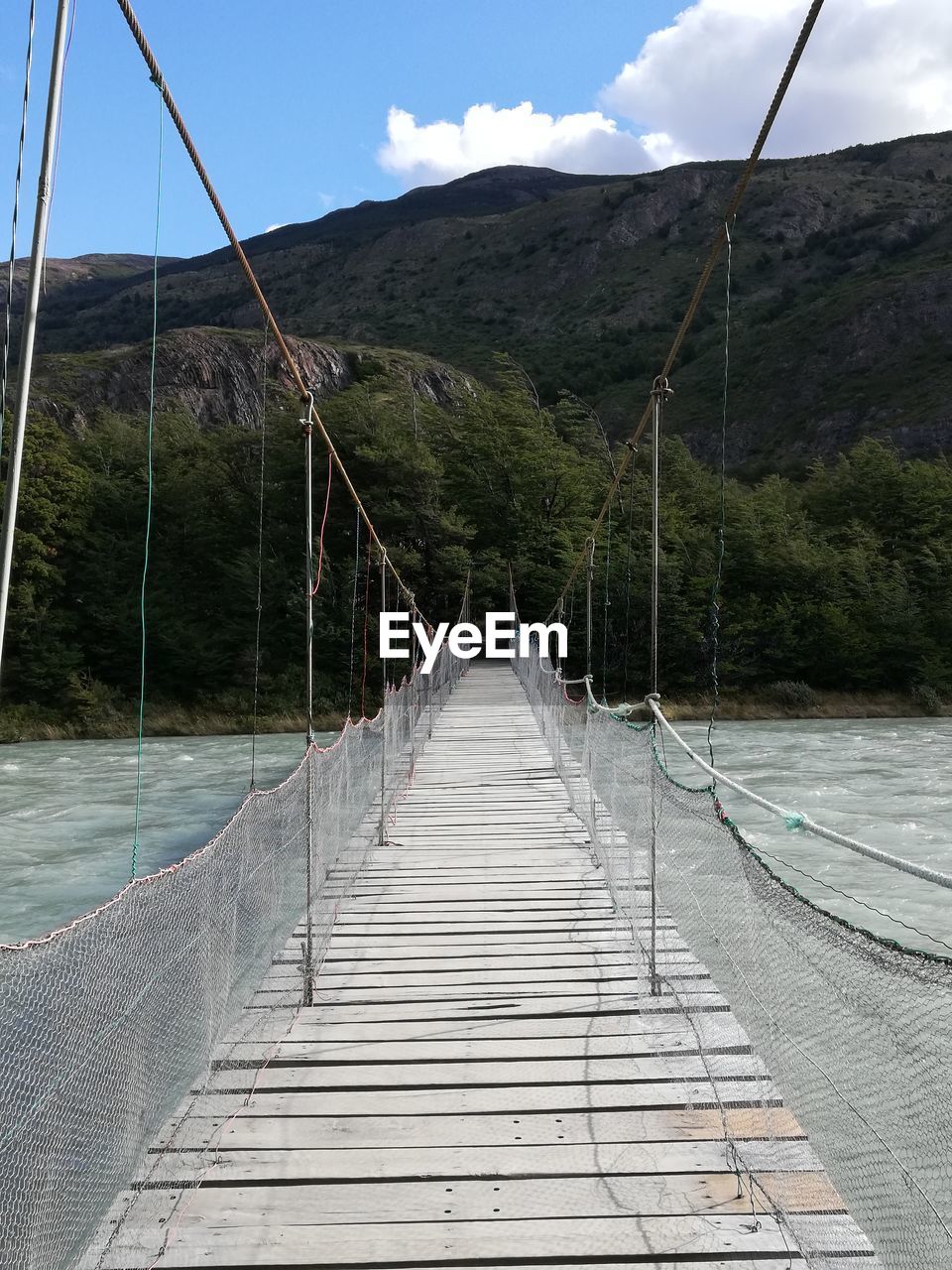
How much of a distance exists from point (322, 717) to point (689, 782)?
11.9 meters

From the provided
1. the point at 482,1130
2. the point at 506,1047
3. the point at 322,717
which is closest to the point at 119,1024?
the point at 482,1130

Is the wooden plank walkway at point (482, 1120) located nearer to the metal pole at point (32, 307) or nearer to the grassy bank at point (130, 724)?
the metal pole at point (32, 307)

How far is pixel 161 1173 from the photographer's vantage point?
2.04 meters

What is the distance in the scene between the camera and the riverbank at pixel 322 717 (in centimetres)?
2048

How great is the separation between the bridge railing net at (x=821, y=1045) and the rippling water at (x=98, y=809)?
648 centimetres

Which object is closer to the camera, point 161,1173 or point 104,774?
point 161,1173

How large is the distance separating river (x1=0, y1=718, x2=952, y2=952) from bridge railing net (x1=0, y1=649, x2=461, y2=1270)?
3.89m

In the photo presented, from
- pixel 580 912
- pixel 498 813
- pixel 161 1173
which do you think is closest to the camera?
pixel 161 1173

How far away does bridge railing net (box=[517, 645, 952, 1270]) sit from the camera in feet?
4.97

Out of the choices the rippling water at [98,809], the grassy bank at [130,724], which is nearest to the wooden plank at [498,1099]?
the rippling water at [98,809]

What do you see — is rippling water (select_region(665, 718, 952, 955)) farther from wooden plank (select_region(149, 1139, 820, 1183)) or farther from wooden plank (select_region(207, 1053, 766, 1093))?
wooden plank (select_region(149, 1139, 820, 1183))

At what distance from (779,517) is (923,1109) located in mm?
24718

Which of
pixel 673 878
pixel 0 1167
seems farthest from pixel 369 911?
pixel 0 1167

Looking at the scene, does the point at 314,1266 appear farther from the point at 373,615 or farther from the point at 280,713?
the point at 373,615
